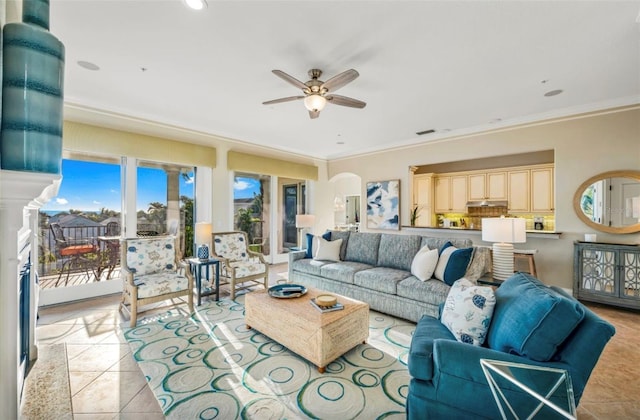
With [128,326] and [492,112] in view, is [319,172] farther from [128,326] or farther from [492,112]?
[128,326]

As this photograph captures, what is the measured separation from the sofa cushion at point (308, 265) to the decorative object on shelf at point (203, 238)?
1350 mm

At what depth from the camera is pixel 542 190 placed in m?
5.58

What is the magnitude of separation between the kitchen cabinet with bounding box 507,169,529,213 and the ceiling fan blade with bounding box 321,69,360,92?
Result: 5.27 m

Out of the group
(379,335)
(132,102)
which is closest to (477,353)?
(379,335)

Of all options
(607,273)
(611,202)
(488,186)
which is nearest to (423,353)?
(607,273)

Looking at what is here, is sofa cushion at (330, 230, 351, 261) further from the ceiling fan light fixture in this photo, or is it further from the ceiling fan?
the ceiling fan light fixture

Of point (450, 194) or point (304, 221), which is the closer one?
point (304, 221)

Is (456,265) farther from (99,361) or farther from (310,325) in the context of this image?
(99,361)

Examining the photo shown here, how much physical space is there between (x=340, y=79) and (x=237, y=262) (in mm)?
2992

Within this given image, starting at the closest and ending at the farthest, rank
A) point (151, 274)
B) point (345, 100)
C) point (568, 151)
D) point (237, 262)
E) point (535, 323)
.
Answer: point (535, 323)
point (345, 100)
point (151, 274)
point (568, 151)
point (237, 262)

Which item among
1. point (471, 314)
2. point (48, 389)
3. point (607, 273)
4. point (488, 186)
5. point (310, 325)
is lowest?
point (48, 389)

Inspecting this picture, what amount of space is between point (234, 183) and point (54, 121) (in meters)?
4.49

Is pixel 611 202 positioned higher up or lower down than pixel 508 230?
higher up

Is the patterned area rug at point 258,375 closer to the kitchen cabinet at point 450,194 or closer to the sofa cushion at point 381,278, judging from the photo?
the sofa cushion at point 381,278
